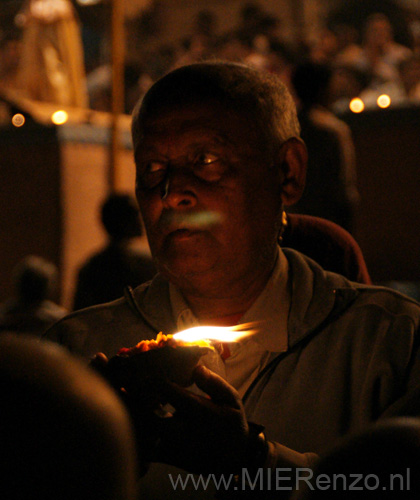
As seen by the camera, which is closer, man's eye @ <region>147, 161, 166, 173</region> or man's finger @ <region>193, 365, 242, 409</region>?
man's finger @ <region>193, 365, 242, 409</region>

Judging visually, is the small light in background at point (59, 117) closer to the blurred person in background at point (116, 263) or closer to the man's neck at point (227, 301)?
the blurred person in background at point (116, 263)

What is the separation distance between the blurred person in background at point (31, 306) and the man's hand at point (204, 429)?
3.26 metres

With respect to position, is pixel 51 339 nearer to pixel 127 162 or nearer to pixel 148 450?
pixel 148 450

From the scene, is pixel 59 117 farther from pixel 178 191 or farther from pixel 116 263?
pixel 178 191

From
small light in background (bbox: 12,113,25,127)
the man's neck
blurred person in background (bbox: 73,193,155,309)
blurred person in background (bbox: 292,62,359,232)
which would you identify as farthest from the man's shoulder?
small light in background (bbox: 12,113,25,127)

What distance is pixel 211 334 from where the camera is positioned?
1.46 m

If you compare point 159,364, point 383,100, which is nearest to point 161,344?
point 159,364

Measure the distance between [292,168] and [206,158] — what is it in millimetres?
265

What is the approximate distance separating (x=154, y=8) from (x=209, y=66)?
12.0 meters

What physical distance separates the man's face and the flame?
0.77 ft

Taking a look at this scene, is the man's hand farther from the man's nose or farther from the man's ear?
the man's ear

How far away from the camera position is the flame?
4.48 feet

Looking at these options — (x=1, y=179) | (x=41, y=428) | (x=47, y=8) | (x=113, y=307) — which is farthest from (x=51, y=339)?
(x=47, y=8)

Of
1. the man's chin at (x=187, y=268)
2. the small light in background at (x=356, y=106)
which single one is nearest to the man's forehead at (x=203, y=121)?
the man's chin at (x=187, y=268)
